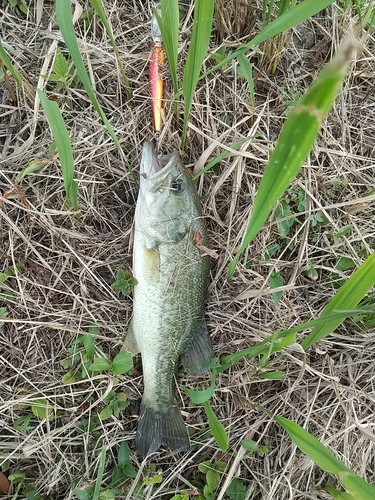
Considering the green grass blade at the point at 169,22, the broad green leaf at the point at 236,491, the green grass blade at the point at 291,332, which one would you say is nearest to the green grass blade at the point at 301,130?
the green grass blade at the point at 291,332

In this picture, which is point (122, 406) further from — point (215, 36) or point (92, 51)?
point (215, 36)

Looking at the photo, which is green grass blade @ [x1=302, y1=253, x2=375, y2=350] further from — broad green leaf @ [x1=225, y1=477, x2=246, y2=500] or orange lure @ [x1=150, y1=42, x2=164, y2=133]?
orange lure @ [x1=150, y1=42, x2=164, y2=133]

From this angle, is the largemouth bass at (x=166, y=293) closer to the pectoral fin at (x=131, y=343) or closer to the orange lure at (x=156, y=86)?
the pectoral fin at (x=131, y=343)

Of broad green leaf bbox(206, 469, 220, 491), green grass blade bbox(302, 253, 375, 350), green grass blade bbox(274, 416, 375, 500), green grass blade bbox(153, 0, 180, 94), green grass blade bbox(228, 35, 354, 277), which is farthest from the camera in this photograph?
broad green leaf bbox(206, 469, 220, 491)

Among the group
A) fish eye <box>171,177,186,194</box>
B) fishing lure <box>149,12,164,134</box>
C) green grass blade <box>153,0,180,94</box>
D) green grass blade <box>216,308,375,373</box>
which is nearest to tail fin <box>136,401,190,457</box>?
green grass blade <box>216,308,375,373</box>

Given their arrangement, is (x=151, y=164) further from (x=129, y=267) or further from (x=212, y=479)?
(x=212, y=479)

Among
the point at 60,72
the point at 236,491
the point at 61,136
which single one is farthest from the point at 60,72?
the point at 236,491

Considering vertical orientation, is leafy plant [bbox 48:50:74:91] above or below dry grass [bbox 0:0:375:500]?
above
